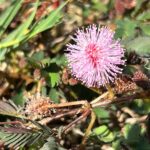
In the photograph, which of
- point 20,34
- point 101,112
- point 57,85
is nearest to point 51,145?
point 57,85

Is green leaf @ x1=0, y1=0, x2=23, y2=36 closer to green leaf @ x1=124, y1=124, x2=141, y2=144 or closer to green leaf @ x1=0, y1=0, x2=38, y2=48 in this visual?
green leaf @ x1=0, y1=0, x2=38, y2=48

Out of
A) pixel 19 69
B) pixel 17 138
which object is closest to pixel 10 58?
pixel 19 69

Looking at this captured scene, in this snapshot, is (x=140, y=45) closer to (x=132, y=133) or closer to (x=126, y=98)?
(x=126, y=98)

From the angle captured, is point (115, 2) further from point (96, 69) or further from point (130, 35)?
point (96, 69)

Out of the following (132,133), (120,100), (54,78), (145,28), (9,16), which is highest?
(9,16)

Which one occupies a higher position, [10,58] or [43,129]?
[10,58]

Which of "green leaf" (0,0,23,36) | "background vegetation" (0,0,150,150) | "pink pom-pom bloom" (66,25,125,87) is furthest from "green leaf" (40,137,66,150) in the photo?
"green leaf" (0,0,23,36)
